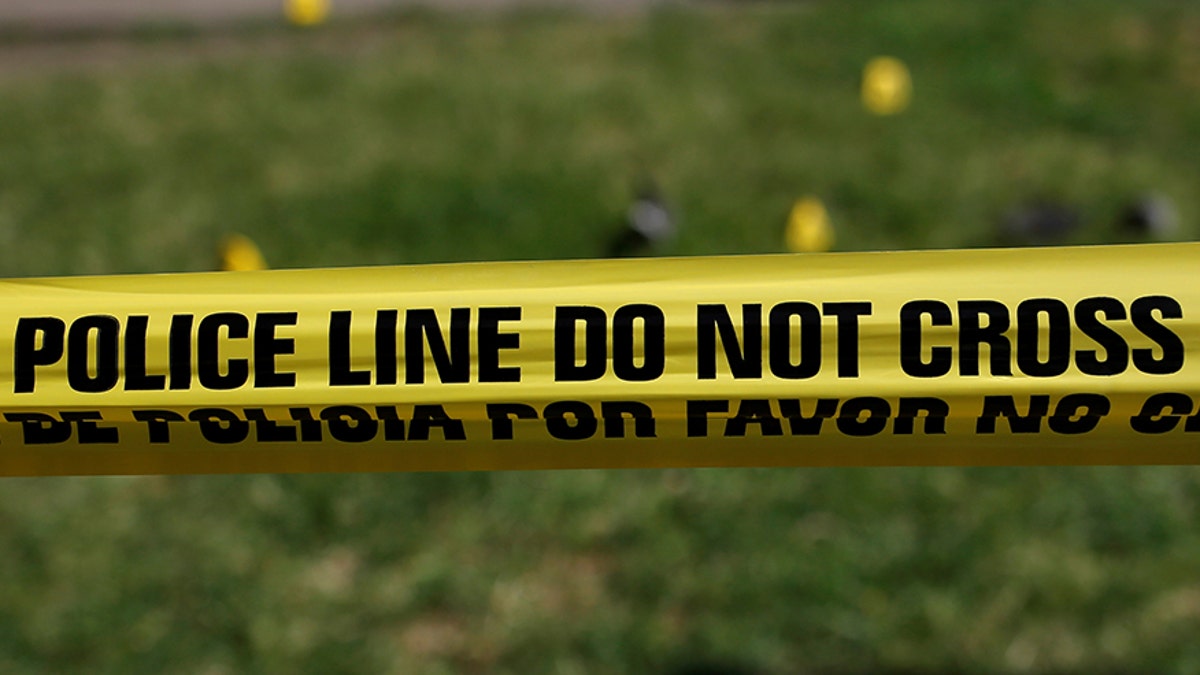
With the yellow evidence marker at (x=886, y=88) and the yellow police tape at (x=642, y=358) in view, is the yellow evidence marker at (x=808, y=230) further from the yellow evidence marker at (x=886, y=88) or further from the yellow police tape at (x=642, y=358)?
the yellow police tape at (x=642, y=358)

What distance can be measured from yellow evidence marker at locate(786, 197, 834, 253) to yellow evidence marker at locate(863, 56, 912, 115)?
1104 mm

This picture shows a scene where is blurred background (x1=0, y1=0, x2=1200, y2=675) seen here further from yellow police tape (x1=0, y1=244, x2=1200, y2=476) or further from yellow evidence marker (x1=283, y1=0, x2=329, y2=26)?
yellow police tape (x1=0, y1=244, x2=1200, y2=476)

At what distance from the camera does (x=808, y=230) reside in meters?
4.45

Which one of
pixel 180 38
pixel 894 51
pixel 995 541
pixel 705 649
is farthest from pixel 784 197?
pixel 180 38

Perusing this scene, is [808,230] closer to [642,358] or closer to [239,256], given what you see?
[239,256]

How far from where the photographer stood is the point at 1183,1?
6.20 meters

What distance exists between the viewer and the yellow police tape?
5.52 ft

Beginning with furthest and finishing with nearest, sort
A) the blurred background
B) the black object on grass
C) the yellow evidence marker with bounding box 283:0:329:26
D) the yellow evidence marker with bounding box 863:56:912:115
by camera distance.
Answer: the yellow evidence marker with bounding box 283:0:329:26
the yellow evidence marker with bounding box 863:56:912:115
the black object on grass
the blurred background

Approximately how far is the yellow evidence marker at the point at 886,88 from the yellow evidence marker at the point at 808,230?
1104 millimetres

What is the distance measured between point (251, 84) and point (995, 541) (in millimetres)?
4711

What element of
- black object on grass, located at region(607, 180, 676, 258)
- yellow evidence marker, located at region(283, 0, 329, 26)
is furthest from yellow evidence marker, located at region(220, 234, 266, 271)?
yellow evidence marker, located at region(283, 0, 329, 26)

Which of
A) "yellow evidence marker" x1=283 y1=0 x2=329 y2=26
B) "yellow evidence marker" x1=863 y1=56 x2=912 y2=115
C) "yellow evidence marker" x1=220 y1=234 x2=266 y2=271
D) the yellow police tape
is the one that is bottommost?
"yellow evidence marker" x1=220 y1=234 x2=266 y2=271

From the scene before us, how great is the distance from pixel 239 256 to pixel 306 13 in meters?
2.59

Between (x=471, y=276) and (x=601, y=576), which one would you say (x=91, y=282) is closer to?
(x=471, y=276)
